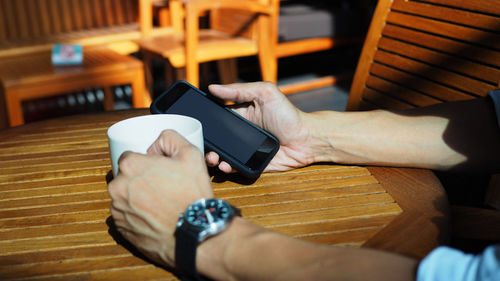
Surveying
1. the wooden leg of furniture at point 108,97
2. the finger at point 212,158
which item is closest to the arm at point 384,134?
the finger at point 212,158

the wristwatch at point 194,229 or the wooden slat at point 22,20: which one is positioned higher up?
the wooden slat at point 22,20

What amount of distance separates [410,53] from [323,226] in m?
0.86

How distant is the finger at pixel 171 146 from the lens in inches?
26.7

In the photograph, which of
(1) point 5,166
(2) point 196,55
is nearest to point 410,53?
(1) point 5,166

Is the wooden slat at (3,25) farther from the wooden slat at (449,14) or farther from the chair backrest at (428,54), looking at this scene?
the wooden slat at (449,14)

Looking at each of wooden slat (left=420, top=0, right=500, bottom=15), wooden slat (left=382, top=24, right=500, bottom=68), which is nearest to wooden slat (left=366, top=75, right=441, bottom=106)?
wooden slat (left=382, top=24, right=500, bottom=68)

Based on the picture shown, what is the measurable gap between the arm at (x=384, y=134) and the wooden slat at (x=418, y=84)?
0.92ft

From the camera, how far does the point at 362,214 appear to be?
739mm

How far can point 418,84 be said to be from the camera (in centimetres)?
135

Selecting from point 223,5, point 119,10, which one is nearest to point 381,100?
point 223,5

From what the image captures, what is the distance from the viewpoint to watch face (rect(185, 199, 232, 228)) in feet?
1.95

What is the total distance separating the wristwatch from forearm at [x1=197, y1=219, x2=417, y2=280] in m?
0.02

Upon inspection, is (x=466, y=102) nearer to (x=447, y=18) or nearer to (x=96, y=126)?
(x=447, y=18)

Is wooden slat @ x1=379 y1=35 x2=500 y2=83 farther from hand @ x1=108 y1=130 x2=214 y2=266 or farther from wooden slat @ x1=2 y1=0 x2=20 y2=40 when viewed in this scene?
wooden slat @ x1=2 y1=0 x2=20 y2=40
